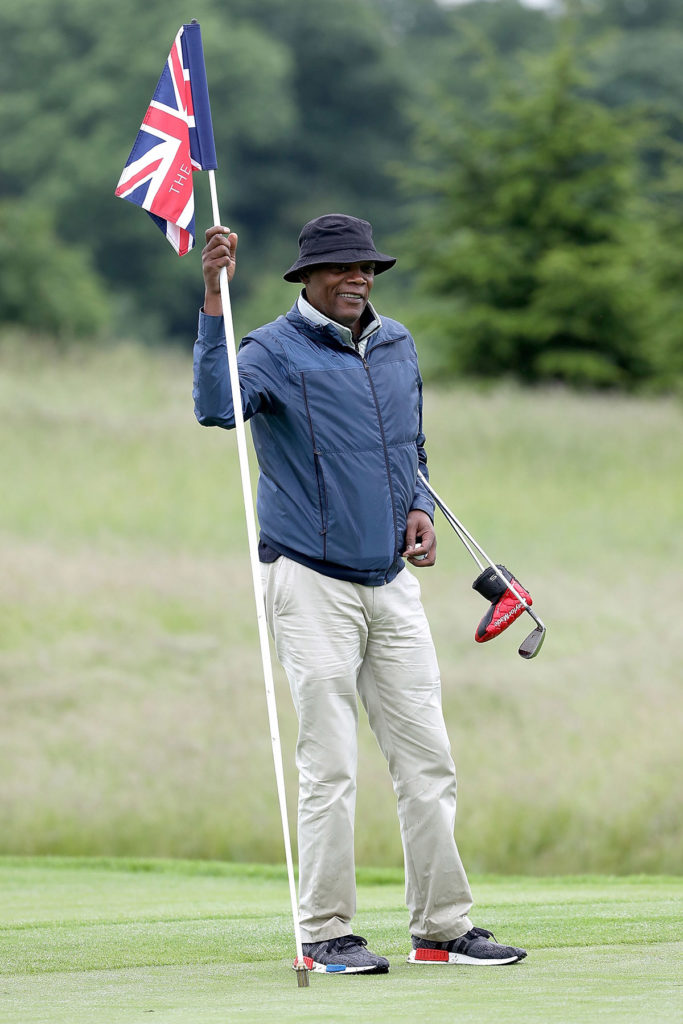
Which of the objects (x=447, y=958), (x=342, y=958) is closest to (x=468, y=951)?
(x=447, y=958)

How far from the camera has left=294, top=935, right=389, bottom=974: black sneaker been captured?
463 centimetres

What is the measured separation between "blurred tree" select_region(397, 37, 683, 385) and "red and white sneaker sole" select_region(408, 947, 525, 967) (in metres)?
26.9

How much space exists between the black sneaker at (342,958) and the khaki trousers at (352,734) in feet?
0.10

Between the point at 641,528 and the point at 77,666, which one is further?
the point at 641,528

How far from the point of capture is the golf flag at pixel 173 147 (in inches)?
202

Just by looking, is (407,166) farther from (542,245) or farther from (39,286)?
(542,245)

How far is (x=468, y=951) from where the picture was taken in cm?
478

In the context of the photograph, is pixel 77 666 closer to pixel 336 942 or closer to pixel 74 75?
pixel 336 942

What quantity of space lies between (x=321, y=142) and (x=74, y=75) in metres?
8.70

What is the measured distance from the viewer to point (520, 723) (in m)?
14.8

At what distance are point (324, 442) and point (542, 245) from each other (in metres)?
29.1

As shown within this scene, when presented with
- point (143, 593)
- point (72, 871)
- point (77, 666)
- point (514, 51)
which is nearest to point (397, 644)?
point (72, 871)

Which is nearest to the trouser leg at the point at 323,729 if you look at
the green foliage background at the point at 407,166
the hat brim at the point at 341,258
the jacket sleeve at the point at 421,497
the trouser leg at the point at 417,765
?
the trouser leg at the point at 417,765

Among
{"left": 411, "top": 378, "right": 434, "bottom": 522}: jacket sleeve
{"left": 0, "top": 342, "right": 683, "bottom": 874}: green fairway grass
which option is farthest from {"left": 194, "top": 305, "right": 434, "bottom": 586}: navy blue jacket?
{"left": 0, "top": 342, "right": 683, "bottom": 874}: green fairway grass
